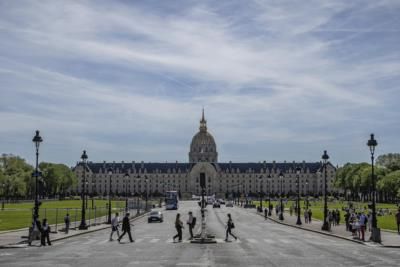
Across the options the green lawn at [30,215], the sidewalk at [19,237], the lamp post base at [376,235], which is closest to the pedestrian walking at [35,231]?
the sidewalk at [19,237]

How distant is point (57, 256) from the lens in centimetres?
3022

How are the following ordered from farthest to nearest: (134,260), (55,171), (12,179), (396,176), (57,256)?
1. (55,171)
2. (12,179)
3. (396,176)
4. (57,256)
5. (134,260)

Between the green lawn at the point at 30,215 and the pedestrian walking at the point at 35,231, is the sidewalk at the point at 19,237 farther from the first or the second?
the green lawn at the point at 30,215

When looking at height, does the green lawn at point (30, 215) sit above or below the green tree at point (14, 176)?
below

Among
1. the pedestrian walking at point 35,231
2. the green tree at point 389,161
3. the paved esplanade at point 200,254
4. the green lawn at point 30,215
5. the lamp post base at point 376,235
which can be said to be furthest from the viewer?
the green tree at point 389,161

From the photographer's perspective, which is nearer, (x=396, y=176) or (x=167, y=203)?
(x=167, y=203)

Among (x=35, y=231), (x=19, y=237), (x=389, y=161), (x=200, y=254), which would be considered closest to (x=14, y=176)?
(x=389, y=161)

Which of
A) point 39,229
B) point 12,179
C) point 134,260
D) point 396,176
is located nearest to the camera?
point 134,260

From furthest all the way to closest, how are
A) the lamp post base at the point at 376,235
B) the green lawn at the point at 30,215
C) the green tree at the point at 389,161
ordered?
1. the green tree at the point at 389,161
2. the green lawn at the point at 30,215
3. the lamp post base at the point at 376,235

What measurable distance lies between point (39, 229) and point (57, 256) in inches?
318

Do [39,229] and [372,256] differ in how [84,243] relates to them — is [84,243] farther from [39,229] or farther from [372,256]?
[372,256]

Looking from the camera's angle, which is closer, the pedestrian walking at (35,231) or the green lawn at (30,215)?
the pedestrian walking at (35,231)

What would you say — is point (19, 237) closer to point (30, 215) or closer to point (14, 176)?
point (30, 215)

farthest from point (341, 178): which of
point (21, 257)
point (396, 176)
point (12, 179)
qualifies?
point (21, 257)
